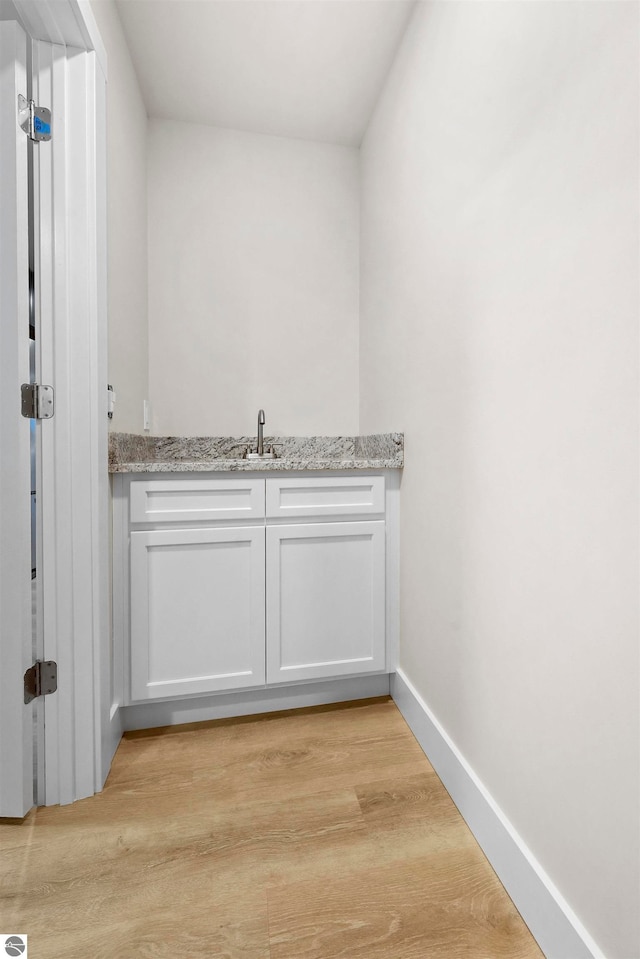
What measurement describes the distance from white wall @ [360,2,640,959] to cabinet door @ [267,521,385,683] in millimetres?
223

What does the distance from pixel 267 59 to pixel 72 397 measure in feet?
5.18

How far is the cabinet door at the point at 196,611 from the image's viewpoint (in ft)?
5.00

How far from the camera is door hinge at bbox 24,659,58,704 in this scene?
121cm

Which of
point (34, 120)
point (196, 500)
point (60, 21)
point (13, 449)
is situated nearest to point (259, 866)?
point (196, 500)

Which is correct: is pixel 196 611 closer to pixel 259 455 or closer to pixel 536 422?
pixel 259 455

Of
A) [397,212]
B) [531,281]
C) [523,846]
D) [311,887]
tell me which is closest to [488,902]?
[523,846]

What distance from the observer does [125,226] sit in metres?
1.67

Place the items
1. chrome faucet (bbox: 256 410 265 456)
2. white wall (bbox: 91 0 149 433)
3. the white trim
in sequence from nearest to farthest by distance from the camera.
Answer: the white trim → white wall (bbox: 91 0 149 433) → chrome faucet (bbox: 256 410 265 456)

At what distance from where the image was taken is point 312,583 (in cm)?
166

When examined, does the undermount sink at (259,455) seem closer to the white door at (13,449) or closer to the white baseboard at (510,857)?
the white door at (13,449)

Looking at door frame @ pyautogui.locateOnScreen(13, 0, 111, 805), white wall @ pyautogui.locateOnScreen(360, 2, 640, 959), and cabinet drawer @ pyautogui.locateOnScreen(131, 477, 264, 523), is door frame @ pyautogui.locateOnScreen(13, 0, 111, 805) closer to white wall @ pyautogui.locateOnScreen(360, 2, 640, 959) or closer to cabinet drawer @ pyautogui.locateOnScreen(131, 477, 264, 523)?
cabinet drawer @ pyautogui.locateOnScreen(131, 477, 264, 523)

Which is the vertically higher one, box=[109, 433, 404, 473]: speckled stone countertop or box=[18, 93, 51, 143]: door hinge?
box=[18, 93, 51, 143]: door hinge

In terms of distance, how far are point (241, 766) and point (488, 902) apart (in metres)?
0.73

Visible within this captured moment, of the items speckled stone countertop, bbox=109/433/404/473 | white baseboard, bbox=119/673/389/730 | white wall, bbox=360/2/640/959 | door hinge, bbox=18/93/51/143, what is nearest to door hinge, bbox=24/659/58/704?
white baseboard, bbox=119/673/389/730
